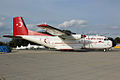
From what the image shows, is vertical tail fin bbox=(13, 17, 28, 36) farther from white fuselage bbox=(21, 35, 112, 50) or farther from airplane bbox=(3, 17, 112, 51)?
white fuselage bbox=(21, 35, 112, 50)

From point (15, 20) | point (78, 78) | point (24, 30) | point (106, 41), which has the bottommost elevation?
point (78, 78)

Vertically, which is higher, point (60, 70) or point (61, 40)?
point (61, 40)

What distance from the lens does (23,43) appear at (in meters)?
58.4

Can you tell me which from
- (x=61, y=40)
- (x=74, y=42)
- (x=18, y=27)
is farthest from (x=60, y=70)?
(x=18, y=27)

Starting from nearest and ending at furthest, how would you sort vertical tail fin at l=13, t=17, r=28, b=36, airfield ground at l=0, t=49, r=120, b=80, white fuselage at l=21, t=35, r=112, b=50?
airfield ground at l=0, t=49, r=120, b=80 < white fuselage at l=21, t=35, r=112, b=50 < vertical tail fin at l=13, t=17, r=28, b=36

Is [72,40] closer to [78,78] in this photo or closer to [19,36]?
[19,36]

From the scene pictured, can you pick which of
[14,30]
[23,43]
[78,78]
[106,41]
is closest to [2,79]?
[78,78]

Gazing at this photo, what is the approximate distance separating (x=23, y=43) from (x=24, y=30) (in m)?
35.8

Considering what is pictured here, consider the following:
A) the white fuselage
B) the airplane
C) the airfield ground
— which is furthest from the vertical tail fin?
the airfield ground

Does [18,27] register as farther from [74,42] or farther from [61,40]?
[74,42]

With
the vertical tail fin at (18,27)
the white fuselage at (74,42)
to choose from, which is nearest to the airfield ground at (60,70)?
the white fuselage at (74,42)

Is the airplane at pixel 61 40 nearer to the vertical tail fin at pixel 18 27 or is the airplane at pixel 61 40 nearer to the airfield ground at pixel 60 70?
the vertical tail fin at pixel 18 27

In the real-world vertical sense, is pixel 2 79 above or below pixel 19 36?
below

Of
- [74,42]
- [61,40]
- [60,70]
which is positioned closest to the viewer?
[60,70]
